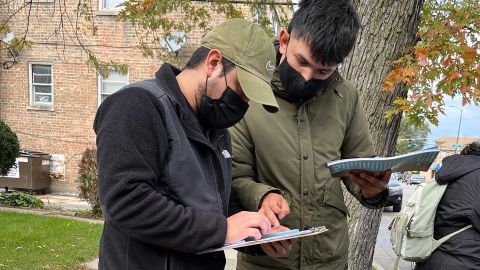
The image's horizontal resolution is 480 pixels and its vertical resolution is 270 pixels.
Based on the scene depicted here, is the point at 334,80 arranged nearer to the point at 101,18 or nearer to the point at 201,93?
the point at 201,93

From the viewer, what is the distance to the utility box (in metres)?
13.2

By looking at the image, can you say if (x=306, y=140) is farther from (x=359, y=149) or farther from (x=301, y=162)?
(x=359, y=149)

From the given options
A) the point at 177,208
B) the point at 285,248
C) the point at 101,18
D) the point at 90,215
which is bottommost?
the point at 90,215

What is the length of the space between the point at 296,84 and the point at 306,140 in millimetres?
239

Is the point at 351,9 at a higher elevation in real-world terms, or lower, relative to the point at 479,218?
higher

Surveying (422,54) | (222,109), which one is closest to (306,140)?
(222,109)

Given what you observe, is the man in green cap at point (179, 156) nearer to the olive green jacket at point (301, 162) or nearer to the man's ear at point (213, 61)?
the man's ear at point (213, 61)

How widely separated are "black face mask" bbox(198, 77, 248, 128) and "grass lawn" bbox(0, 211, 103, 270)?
4648 mm

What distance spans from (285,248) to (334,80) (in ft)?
2.50

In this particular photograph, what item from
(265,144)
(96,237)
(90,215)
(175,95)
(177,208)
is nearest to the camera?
(177,208)

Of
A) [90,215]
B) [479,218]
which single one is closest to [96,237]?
[90,215]

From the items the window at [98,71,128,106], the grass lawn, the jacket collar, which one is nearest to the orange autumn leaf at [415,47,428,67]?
the jacket collar

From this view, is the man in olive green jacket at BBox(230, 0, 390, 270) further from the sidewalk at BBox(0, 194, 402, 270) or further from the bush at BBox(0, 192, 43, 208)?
the bush at BBox(0, 192, 43, 208)

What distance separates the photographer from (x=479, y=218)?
3490 mm
